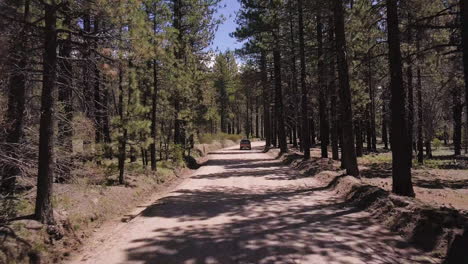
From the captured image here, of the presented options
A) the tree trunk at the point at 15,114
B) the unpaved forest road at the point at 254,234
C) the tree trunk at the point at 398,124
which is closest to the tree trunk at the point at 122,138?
the unpaved forest road at the point at 254,234

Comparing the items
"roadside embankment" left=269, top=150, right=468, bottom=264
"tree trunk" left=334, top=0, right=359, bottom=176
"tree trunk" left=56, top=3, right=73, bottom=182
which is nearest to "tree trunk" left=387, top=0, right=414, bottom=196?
"roadside embankment" left=269, top=150, right=468, bottom=264

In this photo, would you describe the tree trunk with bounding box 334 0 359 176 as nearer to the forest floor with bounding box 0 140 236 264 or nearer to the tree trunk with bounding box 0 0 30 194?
the forest floor with bounding box 0 140 236 264

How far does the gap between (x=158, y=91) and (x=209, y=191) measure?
6.76m

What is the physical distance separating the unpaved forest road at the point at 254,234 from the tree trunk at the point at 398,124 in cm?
188

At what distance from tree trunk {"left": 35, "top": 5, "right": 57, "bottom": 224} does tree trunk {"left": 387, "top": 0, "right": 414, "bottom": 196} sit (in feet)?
28.6

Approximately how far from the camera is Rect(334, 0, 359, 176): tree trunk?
15.4 m

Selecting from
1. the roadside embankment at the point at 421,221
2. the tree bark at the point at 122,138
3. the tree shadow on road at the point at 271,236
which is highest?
the tree bark at the point at 122,138

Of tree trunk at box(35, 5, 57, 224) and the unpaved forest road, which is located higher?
tree trunk at box(35, 5, 57, 224)

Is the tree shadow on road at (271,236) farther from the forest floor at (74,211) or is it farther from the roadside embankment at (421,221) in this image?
the forest floor at (74,211)

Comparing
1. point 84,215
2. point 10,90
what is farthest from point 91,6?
point 84,215

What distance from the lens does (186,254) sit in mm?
6914

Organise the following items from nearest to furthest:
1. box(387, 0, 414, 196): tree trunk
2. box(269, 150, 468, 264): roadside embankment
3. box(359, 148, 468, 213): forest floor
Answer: box(269, 150, 468, 264): roadside embankment < box(387, 0, 414, 196): tree trunk < box(359, 148, 468, 213): forest floor

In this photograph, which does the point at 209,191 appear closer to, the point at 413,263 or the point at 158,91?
the point at 158,91

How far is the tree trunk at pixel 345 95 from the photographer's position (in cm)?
1542
